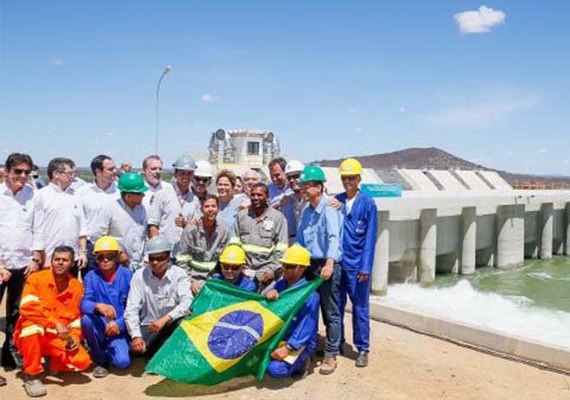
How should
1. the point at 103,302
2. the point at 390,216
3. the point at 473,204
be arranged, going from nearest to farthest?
the point at 103,302
the point at 390,216
the point at 473,204

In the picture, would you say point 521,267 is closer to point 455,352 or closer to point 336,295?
point 455,352

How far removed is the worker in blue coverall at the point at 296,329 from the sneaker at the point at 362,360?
54 centimetres

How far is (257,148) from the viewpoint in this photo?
96.4 ft

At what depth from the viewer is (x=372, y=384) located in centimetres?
464

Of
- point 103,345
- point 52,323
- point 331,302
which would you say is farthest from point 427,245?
point 52,323

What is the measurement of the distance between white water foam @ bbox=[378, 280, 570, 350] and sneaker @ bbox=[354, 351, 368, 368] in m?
5.25

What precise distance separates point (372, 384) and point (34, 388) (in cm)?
275

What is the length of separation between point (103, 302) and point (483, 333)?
3.82m

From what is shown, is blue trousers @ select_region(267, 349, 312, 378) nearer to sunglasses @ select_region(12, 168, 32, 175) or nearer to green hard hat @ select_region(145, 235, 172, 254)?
green hard hat @ select_region(145, 235, 172, 254)

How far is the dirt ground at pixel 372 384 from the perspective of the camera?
4.33 m

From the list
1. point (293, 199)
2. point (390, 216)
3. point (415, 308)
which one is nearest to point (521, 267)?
point (390, 216)

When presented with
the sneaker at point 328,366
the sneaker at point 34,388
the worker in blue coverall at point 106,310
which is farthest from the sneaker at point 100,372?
the sneaker at point 328,366

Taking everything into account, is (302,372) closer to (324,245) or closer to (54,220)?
(324,245)

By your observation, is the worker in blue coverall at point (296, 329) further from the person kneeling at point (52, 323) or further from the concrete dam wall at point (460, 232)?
the concrete dam wall at point (460, 232)
